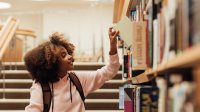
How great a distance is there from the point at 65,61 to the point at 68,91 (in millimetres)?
185

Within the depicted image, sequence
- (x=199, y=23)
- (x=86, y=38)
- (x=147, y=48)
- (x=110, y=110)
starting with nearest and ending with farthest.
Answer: (x=199, y=23) → (x=147, y=48) → (x=110, y=110) → (x=86, y=38)

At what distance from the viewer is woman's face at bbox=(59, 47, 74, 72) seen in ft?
7.08

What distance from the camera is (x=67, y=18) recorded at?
32.6 feet

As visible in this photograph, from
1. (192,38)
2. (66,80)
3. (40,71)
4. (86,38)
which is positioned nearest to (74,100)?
(66,80)

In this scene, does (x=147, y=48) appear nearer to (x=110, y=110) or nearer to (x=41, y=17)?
(x=110, y=110)

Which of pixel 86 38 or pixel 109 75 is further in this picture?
pixel 86 38

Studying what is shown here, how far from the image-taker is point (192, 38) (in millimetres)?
789

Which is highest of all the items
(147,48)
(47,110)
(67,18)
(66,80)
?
(67,18)

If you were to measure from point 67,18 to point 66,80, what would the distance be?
25.9 feet

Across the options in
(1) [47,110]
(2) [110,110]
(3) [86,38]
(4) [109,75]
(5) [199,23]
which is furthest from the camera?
(3) [86,38]

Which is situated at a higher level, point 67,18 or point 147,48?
point 67,18

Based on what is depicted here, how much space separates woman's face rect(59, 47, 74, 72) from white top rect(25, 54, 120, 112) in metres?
0.06

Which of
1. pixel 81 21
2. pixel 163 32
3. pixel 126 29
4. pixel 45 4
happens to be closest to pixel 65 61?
pixel 126 29

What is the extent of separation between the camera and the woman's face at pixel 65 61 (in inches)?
85.0
